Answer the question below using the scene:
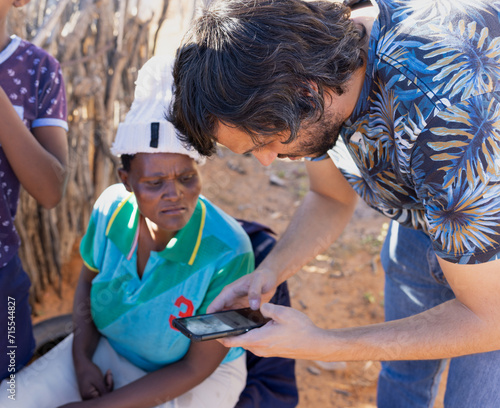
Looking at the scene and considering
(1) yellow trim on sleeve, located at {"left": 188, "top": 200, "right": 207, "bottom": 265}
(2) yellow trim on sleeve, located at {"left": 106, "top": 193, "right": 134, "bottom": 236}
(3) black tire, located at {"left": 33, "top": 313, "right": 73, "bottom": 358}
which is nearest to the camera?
(1) yellow trim on sleeve, located at {"left": 188, "top": 200, "right": 207, "bottom": 265}

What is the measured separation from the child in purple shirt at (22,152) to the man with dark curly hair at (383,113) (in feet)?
2.45

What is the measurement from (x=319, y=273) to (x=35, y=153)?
277 centimetres

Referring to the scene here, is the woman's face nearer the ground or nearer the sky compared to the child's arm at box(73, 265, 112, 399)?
nearer the sky

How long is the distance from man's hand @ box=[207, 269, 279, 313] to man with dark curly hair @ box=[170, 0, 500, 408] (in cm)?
26

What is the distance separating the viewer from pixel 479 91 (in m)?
1.29

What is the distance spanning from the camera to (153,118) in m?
2.04

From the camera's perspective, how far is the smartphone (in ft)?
5.24

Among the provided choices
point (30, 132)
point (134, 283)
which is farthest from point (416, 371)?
point (30, 132)

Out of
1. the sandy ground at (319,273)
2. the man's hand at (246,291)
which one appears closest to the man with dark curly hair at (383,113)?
the man's hand at (246,291)

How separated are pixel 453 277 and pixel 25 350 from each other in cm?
183

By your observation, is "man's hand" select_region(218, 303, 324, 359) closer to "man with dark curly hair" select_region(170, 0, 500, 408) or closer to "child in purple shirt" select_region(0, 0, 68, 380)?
"man with dark curly hair" select_region(170, 0, 500, 408)

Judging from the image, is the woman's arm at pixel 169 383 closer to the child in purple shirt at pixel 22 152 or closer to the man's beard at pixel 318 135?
the child in purple shirt at pixel 22 152

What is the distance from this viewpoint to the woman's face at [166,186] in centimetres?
208

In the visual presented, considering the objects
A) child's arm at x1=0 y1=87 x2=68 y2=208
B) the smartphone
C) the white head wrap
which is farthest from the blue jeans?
child's arm at x1=0 y1=87 x2=68 y2=208
